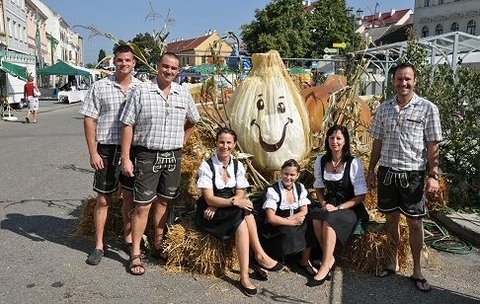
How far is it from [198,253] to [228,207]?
0.45m

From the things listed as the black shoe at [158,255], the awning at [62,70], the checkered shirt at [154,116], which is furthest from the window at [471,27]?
the black shoe at [158,255]

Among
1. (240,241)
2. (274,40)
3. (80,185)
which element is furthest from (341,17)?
(240,241)

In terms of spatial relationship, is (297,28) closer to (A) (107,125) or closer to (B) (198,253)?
(A) (107,125)

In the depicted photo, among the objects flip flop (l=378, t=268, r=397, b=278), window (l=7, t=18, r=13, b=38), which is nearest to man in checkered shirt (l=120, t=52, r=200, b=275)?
flip flop (l=378, t=268, r=397, b=278)

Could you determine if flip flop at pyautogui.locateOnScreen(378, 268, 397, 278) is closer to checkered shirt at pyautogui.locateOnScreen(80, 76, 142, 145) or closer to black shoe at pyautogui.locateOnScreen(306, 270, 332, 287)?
black shoe at pyautogui.locateOnScreen(306, 270, 332, 287)

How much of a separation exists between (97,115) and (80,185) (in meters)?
3.01

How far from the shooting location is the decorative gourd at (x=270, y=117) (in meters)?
4.14

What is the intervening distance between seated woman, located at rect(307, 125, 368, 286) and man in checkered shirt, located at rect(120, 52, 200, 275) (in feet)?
3.72

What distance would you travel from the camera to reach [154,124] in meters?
3.54

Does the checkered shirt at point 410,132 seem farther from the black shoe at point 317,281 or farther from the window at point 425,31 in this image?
the window at point 425,31

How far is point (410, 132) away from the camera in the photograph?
3.30m

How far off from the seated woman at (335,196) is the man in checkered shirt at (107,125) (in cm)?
153

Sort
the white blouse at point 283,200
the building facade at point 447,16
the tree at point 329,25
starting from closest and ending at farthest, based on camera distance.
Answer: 1. the white blouse at point 283,200
2. the tree at point 329,25
3. the building facade at point 447,16

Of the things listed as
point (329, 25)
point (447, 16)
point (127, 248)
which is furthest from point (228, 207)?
point (447, 16)
